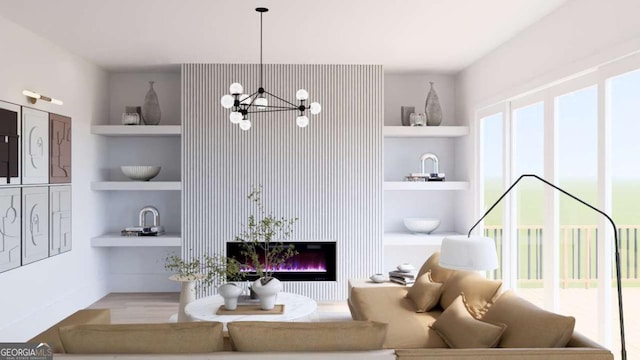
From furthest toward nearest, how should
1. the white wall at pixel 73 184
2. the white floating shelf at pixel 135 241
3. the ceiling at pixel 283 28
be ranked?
the white floating shelf at pixel 135 241
the white wall at pixel 73 184
the ceiling at pixel 283 28

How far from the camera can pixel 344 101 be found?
6090mm

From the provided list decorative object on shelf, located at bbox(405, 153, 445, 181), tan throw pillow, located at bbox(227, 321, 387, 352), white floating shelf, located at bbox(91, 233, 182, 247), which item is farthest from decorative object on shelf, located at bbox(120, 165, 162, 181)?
tan throw pillow, located at bbox(227, 321, 387, 352)

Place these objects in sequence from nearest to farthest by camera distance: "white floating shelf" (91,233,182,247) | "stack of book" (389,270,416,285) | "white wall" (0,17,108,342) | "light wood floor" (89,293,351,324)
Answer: "white wall" (0,17,108,342) → "stack of book" (389,270,416,285) → "light wood floor" (89,293,351,324) → "white floating shelf" (91,233,182,247)

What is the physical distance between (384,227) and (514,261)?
1885 millimetres

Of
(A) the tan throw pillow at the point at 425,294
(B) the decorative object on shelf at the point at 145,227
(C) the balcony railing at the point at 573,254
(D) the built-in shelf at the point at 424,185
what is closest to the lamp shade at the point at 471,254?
(C) the balcony railing at the point at 573,254

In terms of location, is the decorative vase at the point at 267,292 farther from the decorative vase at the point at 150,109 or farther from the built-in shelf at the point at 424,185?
the decorative vase at the point at 150,109

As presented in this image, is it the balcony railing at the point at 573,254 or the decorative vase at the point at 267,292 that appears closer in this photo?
the balcony railing at the point at 573,254

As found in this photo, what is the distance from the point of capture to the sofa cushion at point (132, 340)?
2.40 metres

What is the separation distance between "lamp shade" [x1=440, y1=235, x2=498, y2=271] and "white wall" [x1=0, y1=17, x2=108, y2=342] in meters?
3.57

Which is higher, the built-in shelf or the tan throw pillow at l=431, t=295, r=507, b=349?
the built-in shelf

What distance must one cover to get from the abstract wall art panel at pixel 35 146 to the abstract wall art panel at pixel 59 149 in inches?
3.6

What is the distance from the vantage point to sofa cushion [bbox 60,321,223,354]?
94.3 inches

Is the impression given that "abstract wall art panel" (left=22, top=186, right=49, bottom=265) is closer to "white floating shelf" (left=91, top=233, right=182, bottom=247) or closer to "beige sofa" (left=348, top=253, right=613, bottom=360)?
"white floating shelf" (left=91, top=233, right=182, bottom=247)

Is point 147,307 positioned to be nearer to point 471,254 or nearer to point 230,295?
point 230,295
